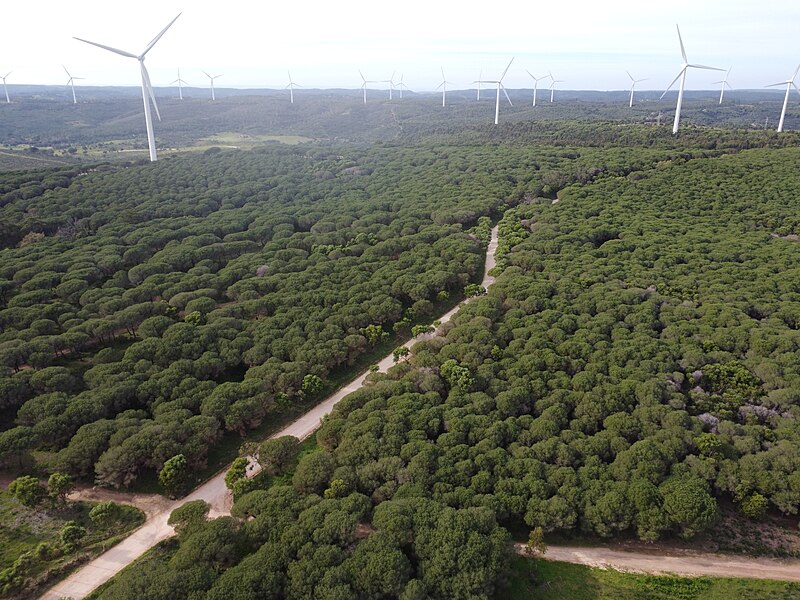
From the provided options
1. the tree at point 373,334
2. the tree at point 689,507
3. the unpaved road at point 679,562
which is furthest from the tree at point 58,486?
the tree at point 689,507

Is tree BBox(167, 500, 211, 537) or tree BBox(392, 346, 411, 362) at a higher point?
tree BBox(392, 346, 411, 362)

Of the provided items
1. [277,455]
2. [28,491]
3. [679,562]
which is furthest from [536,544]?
[28,491]

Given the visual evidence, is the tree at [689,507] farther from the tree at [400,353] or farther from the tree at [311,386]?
the tree at [311,386]

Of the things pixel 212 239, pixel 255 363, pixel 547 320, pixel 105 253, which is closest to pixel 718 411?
pixel 547 320

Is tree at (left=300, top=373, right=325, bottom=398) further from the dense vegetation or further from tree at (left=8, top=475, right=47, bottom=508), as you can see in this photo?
tree at (left=8, top=475, right=47, bottom=508)

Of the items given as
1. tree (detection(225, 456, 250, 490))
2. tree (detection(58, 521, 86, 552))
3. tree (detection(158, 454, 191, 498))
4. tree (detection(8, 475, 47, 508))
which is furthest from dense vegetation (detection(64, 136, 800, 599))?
→ tree (detection(8, 475, 47, 508))

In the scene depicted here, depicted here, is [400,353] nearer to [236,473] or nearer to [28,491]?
[236,473]
